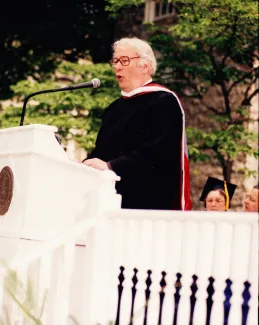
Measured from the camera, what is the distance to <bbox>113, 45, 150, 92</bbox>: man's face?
5.32 m

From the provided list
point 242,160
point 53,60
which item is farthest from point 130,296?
Result: point 53,60

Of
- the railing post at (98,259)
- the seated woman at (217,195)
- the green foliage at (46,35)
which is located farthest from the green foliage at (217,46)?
the railing post at (98,259)

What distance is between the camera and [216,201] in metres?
6.19

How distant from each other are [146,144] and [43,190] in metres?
0.81

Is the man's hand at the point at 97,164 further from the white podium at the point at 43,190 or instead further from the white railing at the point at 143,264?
the white railing at the point at 143,264

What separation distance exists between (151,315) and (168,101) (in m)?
1.64

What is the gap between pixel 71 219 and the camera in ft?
16.9

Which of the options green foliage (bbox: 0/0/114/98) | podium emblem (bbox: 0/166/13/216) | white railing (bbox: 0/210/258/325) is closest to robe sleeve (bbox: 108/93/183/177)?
white railing (bbox: 0/210/258/325)

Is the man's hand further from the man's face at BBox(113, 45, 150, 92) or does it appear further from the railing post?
the man's face at BBox(113, 45, 150, 92)

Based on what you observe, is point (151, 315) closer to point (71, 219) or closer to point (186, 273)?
point (186, 273)

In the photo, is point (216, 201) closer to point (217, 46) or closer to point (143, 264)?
point (143, 264)

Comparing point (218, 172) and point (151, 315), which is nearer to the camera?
point (151, 315)

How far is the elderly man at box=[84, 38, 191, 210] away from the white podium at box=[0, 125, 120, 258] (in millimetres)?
204

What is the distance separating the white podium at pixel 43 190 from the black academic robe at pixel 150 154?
1.05ft
